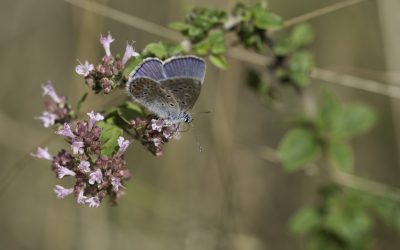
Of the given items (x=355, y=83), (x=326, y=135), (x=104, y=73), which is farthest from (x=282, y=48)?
(x=104, y=73)

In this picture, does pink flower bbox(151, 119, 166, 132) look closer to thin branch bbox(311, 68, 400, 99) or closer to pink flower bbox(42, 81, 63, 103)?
pink flower bbox(42, 81, 63, 103)

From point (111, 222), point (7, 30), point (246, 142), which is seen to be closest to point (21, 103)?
point (7, 30)

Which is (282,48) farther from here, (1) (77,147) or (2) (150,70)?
Result: (1) (77,147)

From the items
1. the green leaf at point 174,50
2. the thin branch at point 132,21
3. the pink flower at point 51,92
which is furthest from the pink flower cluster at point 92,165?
the thin branch at point 132,21

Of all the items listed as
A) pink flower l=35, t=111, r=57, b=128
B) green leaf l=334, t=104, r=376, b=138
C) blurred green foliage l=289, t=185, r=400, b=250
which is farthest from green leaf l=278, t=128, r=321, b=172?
pink flower l=35, t=111, r=57, b=128

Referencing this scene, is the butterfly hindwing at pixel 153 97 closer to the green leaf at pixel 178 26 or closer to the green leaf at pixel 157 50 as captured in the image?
the green leaf at pixel 157 50

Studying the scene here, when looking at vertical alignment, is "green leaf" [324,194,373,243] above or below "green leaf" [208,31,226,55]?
below

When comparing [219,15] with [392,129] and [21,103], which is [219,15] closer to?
[392,129]

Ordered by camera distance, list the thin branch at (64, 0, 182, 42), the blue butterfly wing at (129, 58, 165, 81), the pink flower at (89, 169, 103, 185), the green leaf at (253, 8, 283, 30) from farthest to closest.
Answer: the thin branch at (64, 0, 182, 42), the green leaf at (253, 8, 283, 30), the blue butterfly wing at (129, 58, 165, 81), the pink flower at (89, 169, 103, 185)
